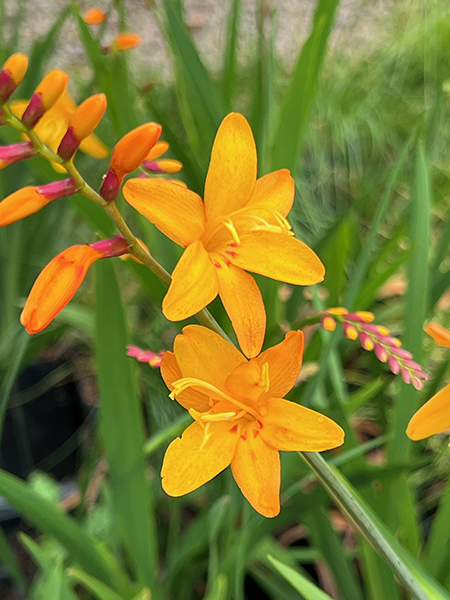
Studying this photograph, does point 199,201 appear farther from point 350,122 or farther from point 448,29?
point 448,29

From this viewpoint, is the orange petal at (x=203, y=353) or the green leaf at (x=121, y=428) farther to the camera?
the green leaf at (x=121, y=428)

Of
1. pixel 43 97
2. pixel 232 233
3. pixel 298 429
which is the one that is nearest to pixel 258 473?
pixel 298 429

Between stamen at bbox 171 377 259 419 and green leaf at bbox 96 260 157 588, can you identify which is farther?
green leaf at bbox 96 260 157 588

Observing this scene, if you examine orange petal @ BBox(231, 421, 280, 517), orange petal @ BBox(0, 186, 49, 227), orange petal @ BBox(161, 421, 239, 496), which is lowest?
orange petal @ BBox(231, 421, 280, 517)

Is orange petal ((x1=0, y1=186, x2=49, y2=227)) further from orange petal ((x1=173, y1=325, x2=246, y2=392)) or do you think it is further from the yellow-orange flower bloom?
the yellow-orange flower bloom

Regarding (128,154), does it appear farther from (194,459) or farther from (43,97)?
(194,459)

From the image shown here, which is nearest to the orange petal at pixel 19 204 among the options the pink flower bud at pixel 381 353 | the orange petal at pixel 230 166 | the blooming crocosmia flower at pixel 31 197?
the blooming crocosmia flower at pixel 31 197

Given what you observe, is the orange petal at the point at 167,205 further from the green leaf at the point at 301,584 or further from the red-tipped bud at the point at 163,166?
the green leaf at the point at 301,584

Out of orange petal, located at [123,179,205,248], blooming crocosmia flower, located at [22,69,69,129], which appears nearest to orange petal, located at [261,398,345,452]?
orange petal, located at [123,179,205,248]
